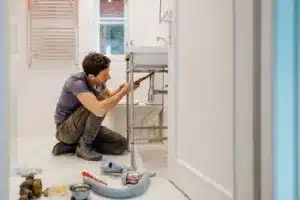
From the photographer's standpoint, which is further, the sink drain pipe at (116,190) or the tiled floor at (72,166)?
the tiled floor at (72,166)

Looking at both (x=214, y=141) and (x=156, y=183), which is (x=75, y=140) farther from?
(x=214, y=141)

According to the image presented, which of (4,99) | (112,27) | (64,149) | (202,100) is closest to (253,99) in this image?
(4,99)

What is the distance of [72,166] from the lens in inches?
108

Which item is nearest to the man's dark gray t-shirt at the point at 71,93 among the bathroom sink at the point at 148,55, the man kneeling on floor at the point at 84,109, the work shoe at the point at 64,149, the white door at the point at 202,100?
the man kneeling on floor at the point at 84,109

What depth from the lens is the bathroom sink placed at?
2.57 meters

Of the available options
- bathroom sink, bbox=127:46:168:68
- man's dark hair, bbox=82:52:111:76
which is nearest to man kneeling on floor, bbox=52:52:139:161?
man's dark hair, bbox=82:52:111:76

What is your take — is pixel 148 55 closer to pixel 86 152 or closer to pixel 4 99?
pixel 86 152

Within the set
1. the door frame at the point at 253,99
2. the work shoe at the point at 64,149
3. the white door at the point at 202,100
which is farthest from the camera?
the work shoe at the point at 64,149

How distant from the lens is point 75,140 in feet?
10.3

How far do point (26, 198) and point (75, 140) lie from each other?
1.40 metres

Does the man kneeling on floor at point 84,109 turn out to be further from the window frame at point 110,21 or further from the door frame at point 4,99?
the door frame at point 4,99

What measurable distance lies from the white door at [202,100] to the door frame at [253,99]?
0.32m

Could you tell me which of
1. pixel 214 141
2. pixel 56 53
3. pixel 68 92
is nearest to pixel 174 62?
pixel 214 141

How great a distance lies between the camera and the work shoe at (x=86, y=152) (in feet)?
9.76
